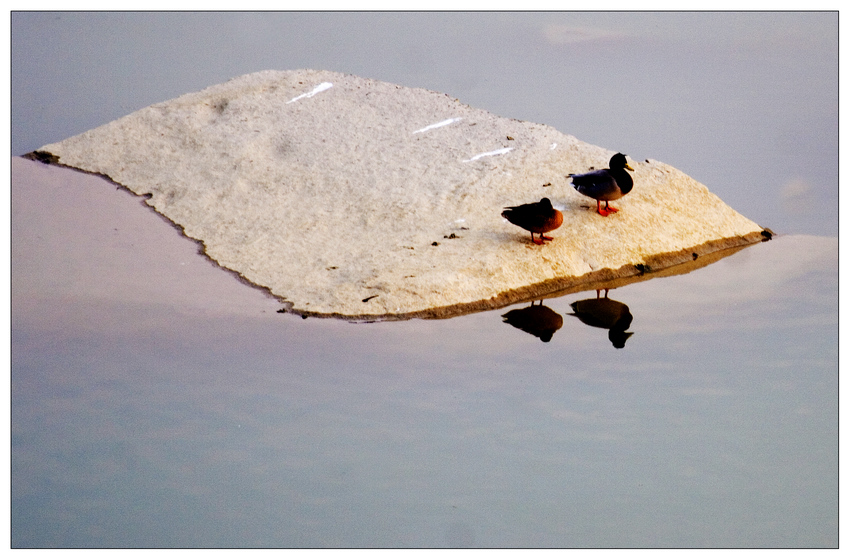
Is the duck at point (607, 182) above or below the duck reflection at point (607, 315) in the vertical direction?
above

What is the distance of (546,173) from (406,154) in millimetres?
1764

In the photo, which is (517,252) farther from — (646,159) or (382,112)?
(382,112)

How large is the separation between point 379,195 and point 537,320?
9.70ft

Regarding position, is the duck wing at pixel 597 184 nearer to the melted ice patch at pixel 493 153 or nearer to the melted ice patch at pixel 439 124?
the melted ice patch at pixel 493 153

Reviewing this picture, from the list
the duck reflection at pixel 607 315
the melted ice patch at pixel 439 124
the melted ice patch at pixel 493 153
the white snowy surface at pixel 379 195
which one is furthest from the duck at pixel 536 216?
the melted ice patch at pixel 439 124

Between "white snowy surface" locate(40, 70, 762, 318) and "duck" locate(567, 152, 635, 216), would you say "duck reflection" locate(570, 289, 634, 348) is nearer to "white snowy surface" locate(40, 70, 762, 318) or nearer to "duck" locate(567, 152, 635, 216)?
"white snowy surface" locate(40, 70, 762, 318)

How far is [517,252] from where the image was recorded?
9172mm

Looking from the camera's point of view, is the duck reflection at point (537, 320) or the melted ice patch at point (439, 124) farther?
the melted ice patch at point (439, 124)

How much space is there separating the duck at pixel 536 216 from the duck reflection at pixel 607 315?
819 millimetres

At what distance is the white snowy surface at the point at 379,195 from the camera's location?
29.2 feet

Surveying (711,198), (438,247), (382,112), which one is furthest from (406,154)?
(711,198)

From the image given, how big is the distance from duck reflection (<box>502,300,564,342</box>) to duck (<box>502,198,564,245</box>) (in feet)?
2.98

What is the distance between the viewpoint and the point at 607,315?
8484mm

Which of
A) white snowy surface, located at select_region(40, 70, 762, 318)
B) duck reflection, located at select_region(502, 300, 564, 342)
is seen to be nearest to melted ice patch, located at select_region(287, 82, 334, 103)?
white snowy surface, located at select_region(40, 70, 762, 318)
